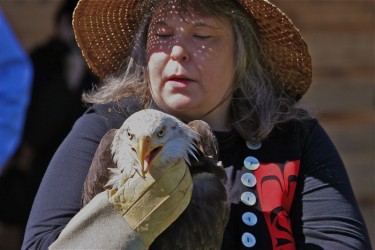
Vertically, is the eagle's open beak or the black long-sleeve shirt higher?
the eagle's open beak

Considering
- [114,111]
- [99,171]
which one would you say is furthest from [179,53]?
[99,171]

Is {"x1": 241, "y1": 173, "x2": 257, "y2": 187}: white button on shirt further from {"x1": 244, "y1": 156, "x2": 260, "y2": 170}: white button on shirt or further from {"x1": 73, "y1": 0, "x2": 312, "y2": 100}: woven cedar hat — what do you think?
{"x1": 73, "y1": 0, "x2": 312, "y2": 100}: woven cedar hat

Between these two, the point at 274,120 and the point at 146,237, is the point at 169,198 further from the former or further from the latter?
the point at 274,120

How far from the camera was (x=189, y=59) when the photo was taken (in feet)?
10.2

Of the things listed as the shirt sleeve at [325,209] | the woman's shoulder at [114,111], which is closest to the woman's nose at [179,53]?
the woman's shoulder at [114,111]

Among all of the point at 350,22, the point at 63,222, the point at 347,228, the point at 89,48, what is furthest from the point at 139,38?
the point at 350,22

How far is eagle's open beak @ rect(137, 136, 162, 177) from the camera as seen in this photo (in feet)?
8.93

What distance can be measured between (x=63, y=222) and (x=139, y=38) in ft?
2.57

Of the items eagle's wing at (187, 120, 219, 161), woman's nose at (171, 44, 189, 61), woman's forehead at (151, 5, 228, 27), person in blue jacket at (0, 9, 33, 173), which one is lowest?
person in blue jacket at (0, 9, 33, 173)

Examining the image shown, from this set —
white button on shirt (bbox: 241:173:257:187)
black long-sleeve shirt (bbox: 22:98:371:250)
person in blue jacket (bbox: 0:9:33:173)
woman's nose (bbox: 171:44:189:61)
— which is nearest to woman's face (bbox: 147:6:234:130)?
woman's nose (bbox: 171:44:189:61)

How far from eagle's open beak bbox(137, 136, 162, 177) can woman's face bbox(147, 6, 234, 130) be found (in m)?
0.33

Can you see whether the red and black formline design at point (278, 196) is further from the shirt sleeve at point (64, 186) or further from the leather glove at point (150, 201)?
the shirt sleeve at point (64, 186)

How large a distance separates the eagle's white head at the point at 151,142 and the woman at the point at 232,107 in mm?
177

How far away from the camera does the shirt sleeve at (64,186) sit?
288 centimetres
